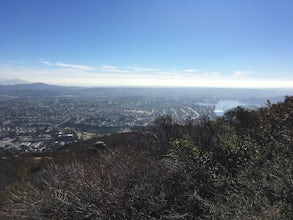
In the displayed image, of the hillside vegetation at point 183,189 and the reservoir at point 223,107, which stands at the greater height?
the hillside vegetation at point 183,189

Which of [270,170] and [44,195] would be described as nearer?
[270,170]

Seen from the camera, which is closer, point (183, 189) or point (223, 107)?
point (183, 189)

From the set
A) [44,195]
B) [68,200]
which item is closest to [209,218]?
[68,200]

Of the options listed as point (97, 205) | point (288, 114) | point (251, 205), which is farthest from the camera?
point (288, 114)

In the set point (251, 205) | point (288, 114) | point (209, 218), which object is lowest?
point (209, 218)

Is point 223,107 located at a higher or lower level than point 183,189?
lower

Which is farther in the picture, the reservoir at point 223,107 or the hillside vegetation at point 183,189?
the reservoir at point 223,107

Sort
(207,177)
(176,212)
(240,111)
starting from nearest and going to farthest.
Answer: (176,212)
(207,177)
(240,111)

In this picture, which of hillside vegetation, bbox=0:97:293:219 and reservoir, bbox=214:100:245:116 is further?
reservoir, bbox=214:100:245:116

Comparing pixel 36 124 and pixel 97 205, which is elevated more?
pixel 97 205

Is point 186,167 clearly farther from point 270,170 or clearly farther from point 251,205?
point 251,205

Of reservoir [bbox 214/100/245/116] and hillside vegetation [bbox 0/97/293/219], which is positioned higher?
hillside vegetation [bbox 0/97/293/219]
